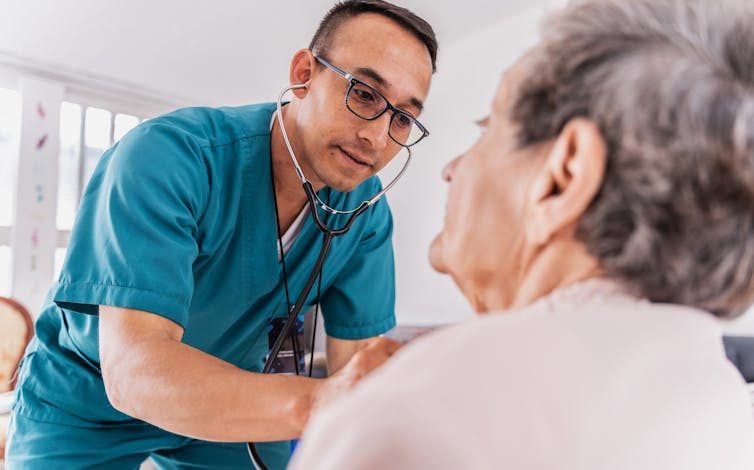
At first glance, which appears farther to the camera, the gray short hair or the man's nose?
the man's nose

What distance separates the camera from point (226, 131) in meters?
1.10

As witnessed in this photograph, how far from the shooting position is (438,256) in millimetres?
614

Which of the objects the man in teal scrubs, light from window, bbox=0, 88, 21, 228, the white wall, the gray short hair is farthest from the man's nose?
light from window, bbox=0, 88, 21, 228

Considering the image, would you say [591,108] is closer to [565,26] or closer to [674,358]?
[565,26]

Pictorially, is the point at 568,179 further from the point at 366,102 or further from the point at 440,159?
the point at 440,159

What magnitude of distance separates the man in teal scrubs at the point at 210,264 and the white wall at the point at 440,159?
2.27 metres

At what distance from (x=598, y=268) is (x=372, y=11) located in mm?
861

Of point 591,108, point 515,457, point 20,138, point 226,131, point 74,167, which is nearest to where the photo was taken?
point 515,457

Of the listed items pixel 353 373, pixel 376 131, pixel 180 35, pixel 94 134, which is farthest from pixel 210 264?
pixel 94 134

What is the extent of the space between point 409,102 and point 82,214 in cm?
63

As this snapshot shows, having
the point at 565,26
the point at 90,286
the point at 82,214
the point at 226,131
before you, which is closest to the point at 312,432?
the point at 565,26

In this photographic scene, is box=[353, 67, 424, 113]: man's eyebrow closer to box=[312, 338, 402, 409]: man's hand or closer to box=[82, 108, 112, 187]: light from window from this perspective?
box=[312, 338, 402, 409]: man's hand

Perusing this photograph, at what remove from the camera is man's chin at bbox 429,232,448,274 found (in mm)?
603

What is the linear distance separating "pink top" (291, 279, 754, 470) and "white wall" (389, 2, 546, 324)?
3.04 metres
